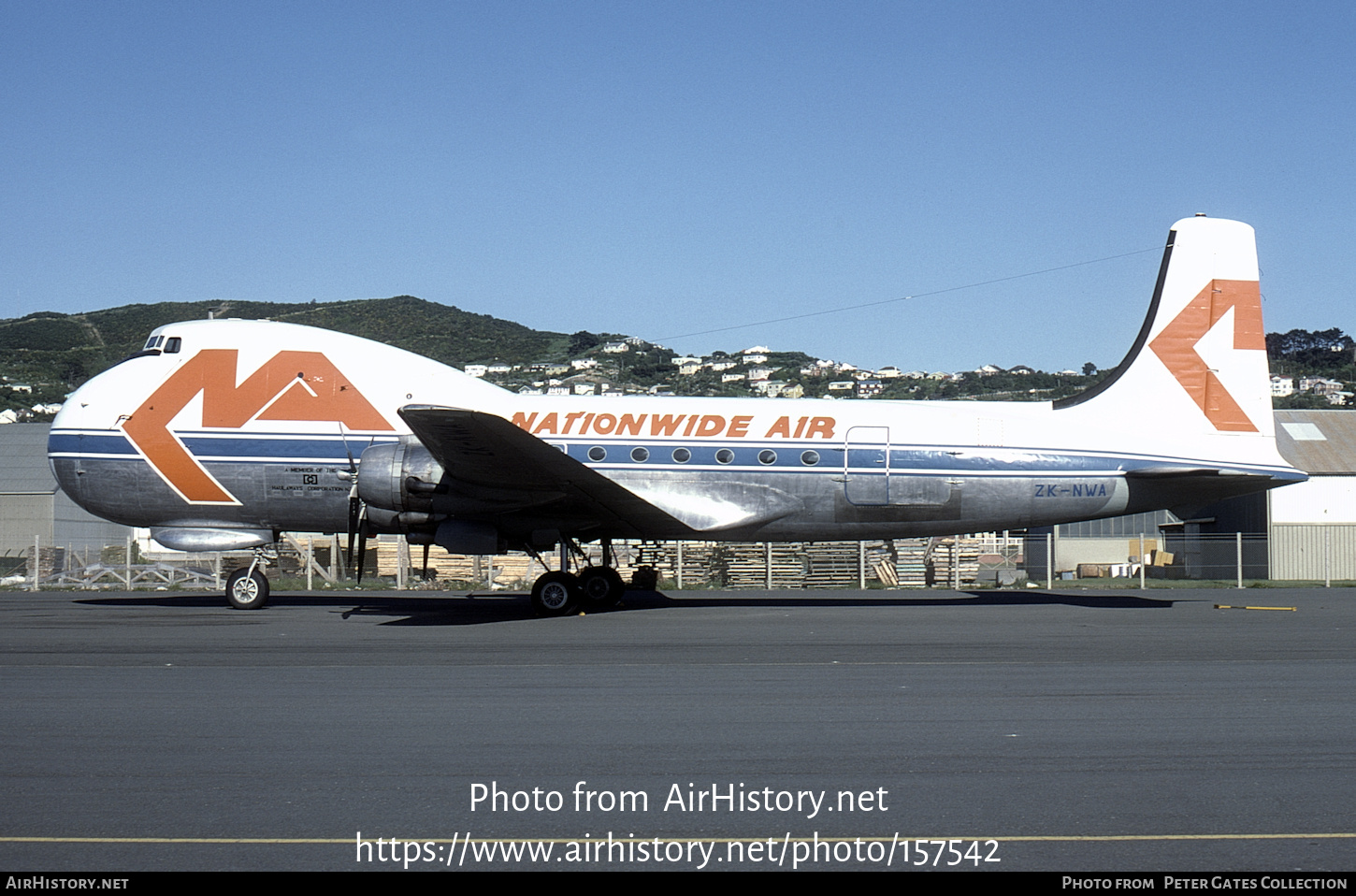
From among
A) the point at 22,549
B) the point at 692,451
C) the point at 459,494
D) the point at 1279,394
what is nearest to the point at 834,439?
the point at 692,451

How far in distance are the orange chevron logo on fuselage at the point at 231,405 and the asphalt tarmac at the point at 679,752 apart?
6.22m

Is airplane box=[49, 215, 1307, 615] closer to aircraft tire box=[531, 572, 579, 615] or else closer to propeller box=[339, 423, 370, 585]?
propeller box=[339, 423, 370, 585]

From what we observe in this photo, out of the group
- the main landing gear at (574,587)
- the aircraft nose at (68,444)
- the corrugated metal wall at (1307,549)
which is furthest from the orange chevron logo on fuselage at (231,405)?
the corrugated metal wall at (1307,549)

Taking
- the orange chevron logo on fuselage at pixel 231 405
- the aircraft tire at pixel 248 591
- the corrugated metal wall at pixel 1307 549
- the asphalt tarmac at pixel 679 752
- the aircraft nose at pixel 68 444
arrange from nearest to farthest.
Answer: the asphalt tarmac at pixel 679 752, the aircraft tire at pixel 248 591, the orange chevron logo on fuselage at pixel 231 405, the aircraft nose at pixel 68 444, the corrugated metal wall at pixel 1307 549

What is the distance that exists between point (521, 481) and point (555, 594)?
2.19 meters

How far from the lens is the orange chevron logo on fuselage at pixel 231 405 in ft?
68.0

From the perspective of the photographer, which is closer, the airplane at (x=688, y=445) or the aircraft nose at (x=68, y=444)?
the airplane at (x=688, y=445)

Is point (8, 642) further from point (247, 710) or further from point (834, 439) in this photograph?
point (834, 439)

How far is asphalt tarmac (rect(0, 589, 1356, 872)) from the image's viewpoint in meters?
5.44

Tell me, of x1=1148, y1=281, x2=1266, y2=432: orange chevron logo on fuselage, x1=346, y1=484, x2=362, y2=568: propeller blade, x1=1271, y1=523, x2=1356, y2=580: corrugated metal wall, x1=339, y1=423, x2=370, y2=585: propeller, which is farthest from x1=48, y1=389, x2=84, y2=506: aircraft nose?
x1=1271, y1=523, x2=1356, y2=580: corrugated metal wall

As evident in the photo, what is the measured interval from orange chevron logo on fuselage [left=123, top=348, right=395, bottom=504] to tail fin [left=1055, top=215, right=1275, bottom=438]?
13972 mm

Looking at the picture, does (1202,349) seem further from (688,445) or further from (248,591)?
(248,591)

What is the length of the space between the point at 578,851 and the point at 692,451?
50.5 ft

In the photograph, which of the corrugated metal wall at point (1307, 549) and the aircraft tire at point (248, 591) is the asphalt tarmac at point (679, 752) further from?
the corrugated metal wall at point (1307, 549)
